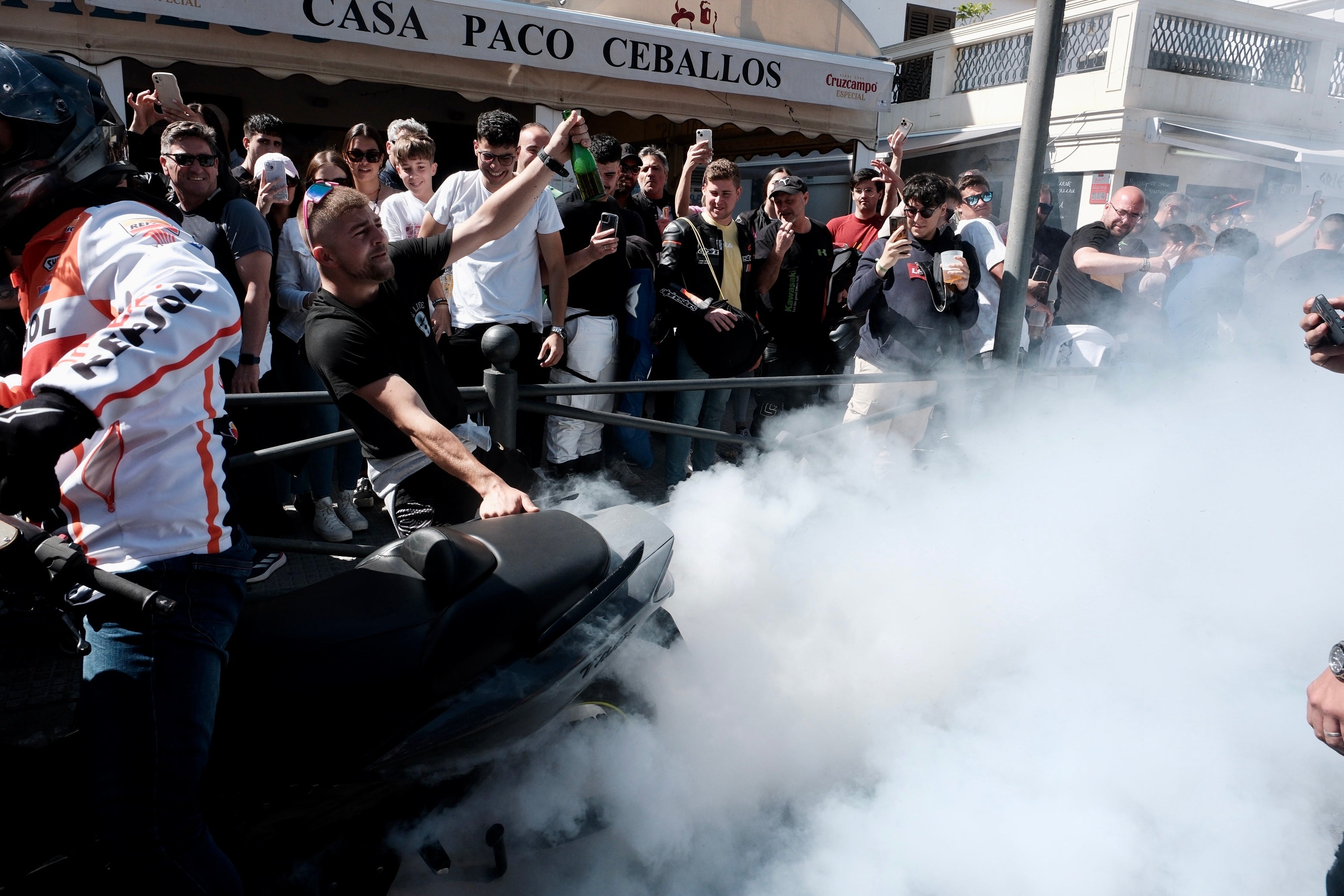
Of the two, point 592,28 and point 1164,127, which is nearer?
point 592,28

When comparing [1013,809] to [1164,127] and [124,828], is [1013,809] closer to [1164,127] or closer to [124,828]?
[124,828]

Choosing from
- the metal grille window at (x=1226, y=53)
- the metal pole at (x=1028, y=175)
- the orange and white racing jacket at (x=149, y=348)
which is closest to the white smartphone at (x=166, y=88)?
the orange and white racing jacket at (x=149, y=348)

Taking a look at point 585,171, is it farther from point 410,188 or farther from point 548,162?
point 410,188

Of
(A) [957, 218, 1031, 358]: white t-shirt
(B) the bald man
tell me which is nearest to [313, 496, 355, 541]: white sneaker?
(A) [957, 218, 1031, 358]: white t-shirt

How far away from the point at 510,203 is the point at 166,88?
248cm

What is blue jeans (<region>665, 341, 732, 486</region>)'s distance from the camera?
469 cm

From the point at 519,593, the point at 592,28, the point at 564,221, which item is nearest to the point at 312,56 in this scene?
the point at 592,28

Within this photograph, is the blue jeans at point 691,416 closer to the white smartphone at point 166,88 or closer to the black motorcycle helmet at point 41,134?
the white smartphone at point 166,88

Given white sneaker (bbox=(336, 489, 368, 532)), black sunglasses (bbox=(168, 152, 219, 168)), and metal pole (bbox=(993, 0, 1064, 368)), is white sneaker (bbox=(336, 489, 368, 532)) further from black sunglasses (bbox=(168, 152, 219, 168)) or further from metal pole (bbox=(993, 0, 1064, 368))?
metal pole (bbox=(993, 0, 1064, 368))

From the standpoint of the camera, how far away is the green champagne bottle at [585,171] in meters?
3.51

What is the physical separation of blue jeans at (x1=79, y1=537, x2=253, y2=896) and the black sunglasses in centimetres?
272

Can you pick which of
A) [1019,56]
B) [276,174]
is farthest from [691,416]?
[1019,56]

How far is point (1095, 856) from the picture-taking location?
7.37ft

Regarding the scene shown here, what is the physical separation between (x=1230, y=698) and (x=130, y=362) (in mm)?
3140
